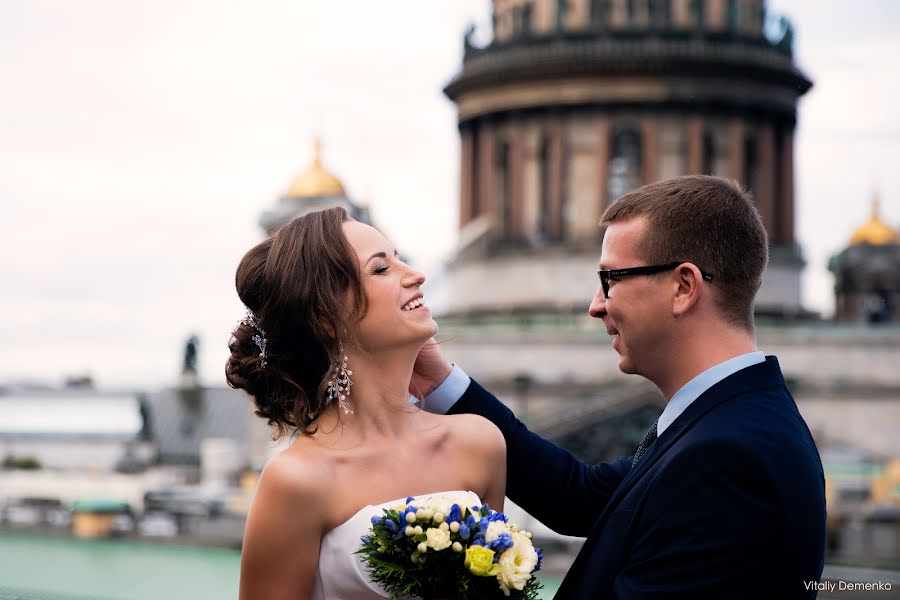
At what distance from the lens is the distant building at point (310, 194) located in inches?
1754

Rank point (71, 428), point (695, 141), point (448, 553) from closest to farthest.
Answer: point (448, 553), point (695, 141), point (71, 428)

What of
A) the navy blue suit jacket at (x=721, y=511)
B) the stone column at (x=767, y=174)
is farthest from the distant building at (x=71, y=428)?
the navy blue suit jacket at (x=721, y=511)

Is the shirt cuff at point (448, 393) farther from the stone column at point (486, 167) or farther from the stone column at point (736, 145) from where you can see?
the stone column at point (486, 167)

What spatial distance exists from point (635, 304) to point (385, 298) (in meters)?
0.93

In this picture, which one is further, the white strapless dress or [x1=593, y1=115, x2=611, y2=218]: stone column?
[x1=593, y1=115, x2=611, y2=218]: stone column

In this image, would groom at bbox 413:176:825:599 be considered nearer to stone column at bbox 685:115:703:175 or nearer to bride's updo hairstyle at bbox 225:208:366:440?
bride's updo hairstyle at bbox 225:208:366:440

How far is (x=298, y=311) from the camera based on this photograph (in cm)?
543

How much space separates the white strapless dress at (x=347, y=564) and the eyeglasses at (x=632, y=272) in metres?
0.87

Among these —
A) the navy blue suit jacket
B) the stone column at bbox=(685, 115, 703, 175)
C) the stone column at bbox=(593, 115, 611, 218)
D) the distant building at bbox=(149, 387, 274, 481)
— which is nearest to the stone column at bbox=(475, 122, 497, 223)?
the stone column at bbox=(593, 115, 611, 218)

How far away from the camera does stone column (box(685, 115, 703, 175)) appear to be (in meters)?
50.8

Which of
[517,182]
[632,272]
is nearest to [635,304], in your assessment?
[632,272]

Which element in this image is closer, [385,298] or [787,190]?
[385,298]

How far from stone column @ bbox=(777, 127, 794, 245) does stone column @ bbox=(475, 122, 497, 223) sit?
9.90 meters

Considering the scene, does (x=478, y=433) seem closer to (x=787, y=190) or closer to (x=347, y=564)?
(x=347, y=564)
